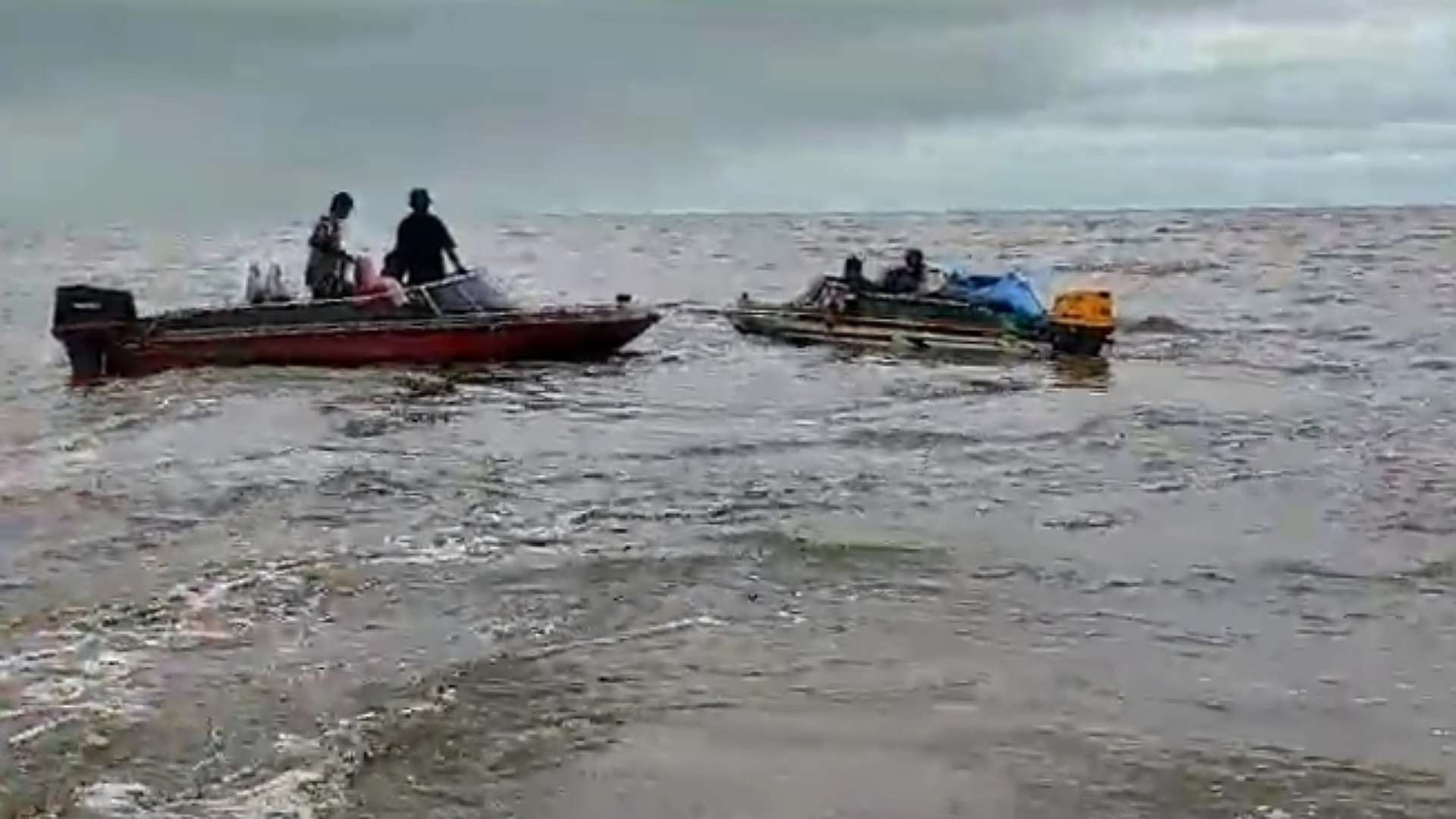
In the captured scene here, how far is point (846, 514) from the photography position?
11844 millimetres

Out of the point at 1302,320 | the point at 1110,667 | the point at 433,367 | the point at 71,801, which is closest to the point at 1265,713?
the point at 1110,667

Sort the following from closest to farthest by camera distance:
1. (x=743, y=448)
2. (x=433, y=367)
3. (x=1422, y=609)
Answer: (x=1422, y=609), (x=743, y=448), (x=433, y=367)

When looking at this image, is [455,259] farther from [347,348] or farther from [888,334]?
[888,334]

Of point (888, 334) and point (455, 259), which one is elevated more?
point (455, 259)

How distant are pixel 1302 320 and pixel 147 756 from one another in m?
31.2

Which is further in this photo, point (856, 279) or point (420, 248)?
point (856, 279)

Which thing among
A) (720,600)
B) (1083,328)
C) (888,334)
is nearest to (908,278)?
(888,334)

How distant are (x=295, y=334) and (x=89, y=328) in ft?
7.67

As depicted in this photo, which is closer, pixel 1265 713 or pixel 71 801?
pixel 71 801

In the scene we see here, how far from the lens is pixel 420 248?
69.5ft

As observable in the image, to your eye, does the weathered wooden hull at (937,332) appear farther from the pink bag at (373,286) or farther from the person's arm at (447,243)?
the pink bag at (373,286)

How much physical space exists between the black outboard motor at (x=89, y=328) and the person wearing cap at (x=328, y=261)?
2.09m

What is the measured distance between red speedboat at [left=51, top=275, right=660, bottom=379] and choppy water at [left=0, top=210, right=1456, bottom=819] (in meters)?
0.57

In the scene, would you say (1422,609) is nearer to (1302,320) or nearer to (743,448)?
(743,448)
